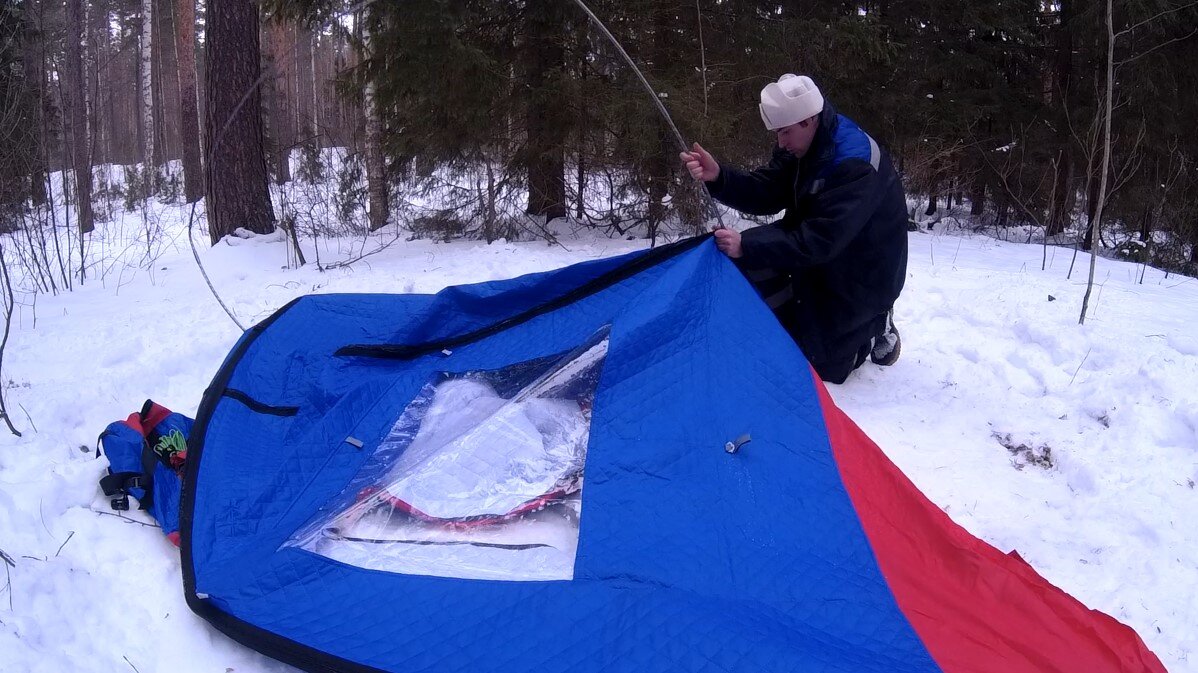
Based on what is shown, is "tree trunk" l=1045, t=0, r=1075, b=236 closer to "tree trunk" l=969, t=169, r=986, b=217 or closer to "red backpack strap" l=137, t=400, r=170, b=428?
"tree trunk" l=969, t=169, r=986, b=217

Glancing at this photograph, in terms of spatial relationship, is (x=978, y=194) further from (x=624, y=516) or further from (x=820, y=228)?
(x=624, y=516)

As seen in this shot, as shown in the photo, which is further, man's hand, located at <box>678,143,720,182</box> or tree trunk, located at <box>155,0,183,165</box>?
tree trunk, located at <box>155,0,183,165</box>

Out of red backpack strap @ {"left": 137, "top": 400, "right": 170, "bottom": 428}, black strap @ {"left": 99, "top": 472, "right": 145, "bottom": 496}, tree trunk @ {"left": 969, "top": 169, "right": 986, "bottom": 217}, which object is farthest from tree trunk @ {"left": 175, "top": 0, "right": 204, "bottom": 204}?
tree trunk @ {"left": 969, "top": 169, "right": 986, "bottom": 217}

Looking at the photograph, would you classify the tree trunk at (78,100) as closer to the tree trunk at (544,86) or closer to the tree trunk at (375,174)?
the tree trunk at (375,174)

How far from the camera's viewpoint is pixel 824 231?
2750 millimetres

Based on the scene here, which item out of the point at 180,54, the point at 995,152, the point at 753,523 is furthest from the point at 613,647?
the point at 180,54

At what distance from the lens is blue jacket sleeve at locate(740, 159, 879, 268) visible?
271cm

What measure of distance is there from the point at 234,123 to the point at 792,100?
5.05 m

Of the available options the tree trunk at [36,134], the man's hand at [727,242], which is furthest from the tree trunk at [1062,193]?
the tree trunk at [36,134]

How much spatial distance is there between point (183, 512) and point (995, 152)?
12732 millimetres

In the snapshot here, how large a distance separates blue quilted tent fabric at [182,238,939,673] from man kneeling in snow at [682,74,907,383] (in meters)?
0.39

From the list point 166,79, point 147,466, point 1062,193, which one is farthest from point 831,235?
point 166,79

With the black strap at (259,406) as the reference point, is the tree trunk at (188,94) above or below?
above

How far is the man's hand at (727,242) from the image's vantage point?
104 inches
